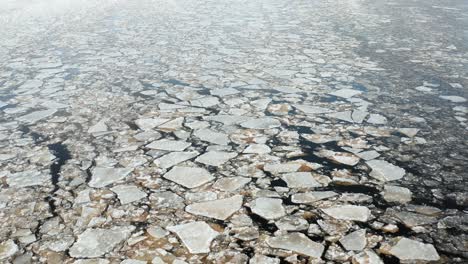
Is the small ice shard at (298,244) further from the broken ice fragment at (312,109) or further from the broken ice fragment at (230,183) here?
the broken ice fragment at (312,109)

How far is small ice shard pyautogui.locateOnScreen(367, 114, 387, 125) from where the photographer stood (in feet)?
14.6

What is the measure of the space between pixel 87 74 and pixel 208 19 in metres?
6.35

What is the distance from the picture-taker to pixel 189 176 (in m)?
3.37

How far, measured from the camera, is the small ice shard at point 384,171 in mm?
3314

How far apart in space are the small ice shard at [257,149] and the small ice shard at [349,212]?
40.0 inches

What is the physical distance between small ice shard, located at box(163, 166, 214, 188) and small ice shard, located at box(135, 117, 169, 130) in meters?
1.05

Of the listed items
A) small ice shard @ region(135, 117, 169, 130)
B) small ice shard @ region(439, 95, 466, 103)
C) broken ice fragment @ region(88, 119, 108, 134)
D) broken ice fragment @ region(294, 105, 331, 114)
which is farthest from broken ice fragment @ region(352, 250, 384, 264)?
small ice shard @ region(439, 95, 466, 103)

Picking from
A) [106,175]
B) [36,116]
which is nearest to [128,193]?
[106,175]

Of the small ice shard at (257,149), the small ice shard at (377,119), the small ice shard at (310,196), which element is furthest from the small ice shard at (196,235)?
the small ice shard at (377,119)

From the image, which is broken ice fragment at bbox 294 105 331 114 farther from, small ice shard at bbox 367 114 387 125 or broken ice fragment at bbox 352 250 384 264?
broken ice fragment at bbox 352 250 384 264

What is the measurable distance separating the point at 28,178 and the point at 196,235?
155 centimetres

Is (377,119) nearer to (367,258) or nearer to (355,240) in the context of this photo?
(355,240)

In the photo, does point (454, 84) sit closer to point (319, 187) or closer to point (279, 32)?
point (319, 187)

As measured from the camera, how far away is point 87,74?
21.5ft
